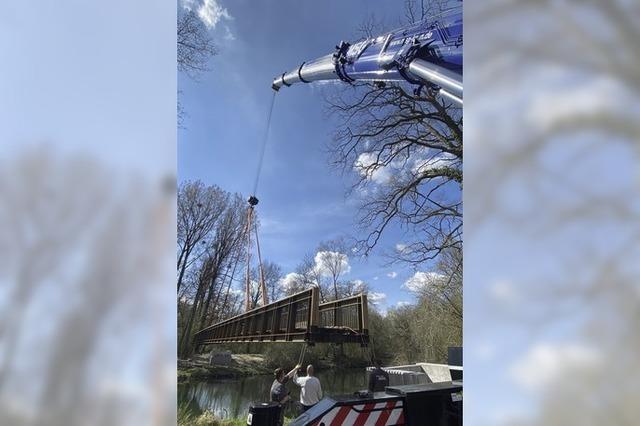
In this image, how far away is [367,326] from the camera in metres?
3.53

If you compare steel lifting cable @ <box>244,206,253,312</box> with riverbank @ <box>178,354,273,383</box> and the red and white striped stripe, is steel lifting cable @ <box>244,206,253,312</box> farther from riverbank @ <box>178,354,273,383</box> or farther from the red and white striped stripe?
the red and white striped stripe

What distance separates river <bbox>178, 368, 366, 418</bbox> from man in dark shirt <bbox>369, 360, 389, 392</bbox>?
8.8 inches

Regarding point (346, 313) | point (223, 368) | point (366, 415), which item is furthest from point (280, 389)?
point (366, 415)

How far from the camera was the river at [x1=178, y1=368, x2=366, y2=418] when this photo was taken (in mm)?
3475

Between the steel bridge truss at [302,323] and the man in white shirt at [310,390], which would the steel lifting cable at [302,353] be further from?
the man in white shirt at [310,390]

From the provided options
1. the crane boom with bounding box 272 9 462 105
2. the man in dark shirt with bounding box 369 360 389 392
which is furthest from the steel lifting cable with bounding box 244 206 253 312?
the crane boom with bounding box 272 9 462 105

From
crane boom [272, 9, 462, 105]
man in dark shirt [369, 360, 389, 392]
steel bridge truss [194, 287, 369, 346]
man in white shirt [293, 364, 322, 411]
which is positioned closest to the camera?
crane boom [272, 9, 462, 105]
